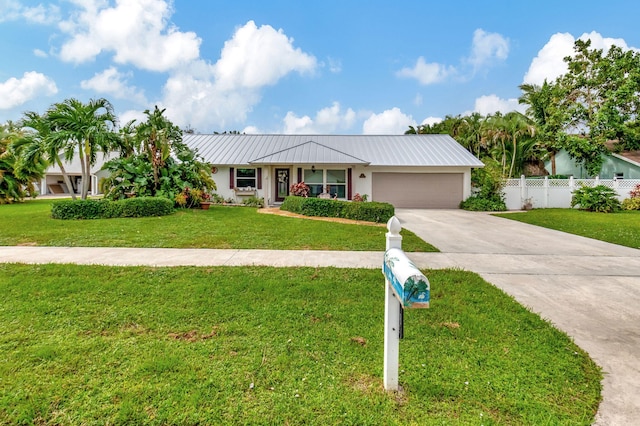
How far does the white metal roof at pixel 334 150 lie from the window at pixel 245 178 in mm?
615

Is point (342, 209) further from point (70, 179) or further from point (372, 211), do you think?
point (70, 179)

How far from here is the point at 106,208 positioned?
36.7 ft

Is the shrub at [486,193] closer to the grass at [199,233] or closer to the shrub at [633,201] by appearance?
the shrub at [633,201]

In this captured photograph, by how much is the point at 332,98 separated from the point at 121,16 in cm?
1314

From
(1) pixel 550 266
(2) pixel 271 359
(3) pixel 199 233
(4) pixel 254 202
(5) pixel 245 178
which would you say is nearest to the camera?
(2) pixel 271 359

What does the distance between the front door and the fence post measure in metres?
15.9

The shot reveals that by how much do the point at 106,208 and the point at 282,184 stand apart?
880cm

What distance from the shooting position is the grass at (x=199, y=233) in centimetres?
735

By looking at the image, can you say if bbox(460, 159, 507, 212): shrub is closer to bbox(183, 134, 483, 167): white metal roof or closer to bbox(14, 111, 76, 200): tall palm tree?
bbox(183, 134, 483, 167): white metal roof

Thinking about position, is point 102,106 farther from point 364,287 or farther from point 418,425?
point 418,425

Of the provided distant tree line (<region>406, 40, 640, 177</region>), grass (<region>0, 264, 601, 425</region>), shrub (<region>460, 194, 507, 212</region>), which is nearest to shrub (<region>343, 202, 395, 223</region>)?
grass (<region>0, 264, 601, 425</region>)

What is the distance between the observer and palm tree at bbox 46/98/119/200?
13391 mm

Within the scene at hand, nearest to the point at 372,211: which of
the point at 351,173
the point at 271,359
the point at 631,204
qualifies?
the point at 351,173

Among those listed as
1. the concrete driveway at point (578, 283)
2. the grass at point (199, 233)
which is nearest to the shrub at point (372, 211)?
the grass at point (199, 233)
